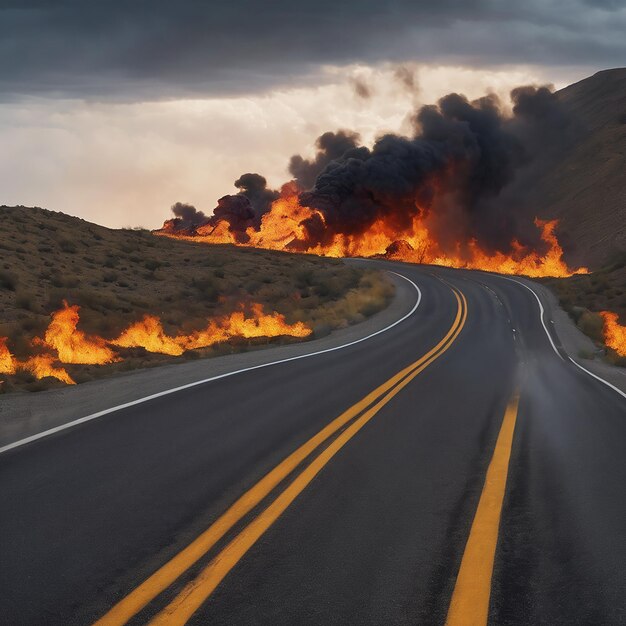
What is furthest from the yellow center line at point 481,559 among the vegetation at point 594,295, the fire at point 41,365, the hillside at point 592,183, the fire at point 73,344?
the hillside at point 592,183

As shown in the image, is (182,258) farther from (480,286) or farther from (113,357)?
(113,357)

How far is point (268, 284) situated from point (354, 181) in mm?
44515

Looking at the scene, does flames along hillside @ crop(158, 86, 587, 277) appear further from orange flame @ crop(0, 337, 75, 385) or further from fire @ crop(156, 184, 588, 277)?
orange flame @ crop(0, 337, 75, 385)

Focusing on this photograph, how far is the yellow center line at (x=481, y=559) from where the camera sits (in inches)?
160

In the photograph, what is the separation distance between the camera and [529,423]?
1027 cm

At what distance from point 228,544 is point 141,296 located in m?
36.2

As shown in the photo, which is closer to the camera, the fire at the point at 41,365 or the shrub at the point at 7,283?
the fire at the point at 41,365

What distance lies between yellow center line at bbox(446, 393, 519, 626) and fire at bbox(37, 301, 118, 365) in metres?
19.7

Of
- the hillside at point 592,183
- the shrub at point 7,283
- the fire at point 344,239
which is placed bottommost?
the shrub at point 7,283

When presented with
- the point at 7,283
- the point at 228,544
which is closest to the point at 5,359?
the point at 7,283

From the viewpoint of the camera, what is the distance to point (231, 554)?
191 inches

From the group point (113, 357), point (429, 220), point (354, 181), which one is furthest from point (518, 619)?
point (429, 220)

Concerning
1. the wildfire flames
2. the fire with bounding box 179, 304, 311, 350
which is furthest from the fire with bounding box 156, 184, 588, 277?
the wildfire flames

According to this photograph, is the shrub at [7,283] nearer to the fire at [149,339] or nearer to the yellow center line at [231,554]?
the fire at [149,339]
